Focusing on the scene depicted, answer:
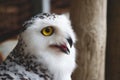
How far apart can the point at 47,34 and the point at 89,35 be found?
44 cm

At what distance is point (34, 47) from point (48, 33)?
3.0 inches

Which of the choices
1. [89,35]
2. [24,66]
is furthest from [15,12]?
[24,66]

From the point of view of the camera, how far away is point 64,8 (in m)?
2.85

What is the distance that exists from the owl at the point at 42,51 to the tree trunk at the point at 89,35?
1.03ft

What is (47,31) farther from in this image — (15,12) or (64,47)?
(15,12)

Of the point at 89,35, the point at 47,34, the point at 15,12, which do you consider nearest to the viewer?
the point at 47,34

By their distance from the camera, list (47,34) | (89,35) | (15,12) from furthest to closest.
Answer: (15,12) → (89,35) → (47,34)

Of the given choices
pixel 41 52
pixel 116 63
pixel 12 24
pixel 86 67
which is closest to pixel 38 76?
pixel 41 52

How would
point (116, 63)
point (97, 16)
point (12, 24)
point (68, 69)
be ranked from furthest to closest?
1. point (12, 24)
2. point (116, 63)
3. point (97, 16)
4. point (68, 69)

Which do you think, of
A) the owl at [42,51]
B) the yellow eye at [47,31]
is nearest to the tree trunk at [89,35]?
the owl at [42,51]

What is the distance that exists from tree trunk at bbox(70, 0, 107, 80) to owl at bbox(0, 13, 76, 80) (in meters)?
0.31

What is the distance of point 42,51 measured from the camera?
142 centimetres

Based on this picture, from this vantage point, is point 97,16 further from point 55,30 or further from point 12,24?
point 12,24

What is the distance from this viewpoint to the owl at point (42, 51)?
54.2 inches
